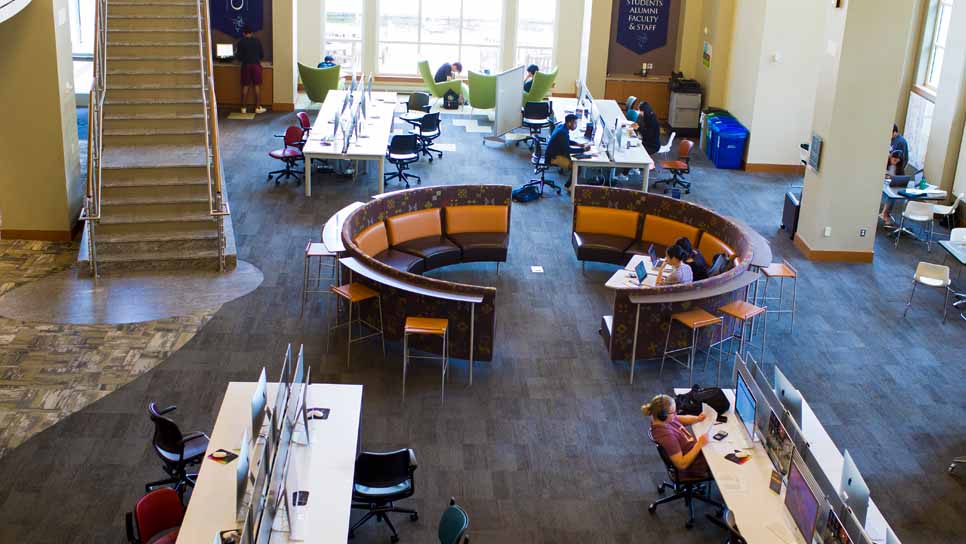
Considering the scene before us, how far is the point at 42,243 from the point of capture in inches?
523

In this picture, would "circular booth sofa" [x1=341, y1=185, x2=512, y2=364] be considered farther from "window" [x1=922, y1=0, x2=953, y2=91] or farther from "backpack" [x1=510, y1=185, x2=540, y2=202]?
"window" [x1=922, y1=0, x2=953, y2=91]

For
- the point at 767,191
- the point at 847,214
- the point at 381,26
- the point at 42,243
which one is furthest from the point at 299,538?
the point at 381,26

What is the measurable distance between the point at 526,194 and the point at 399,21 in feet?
27.9

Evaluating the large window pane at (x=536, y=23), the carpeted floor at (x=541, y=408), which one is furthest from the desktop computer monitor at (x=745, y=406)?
the large window pane at (x=536, y=23)

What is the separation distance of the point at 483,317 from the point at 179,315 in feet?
11.4

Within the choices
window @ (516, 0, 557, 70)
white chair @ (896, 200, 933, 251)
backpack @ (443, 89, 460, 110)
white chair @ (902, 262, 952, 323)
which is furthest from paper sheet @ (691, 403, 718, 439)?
window @ (516, 0, 557, 70)

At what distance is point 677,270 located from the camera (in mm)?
10484

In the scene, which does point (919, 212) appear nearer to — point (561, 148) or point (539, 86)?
point (561, 148)

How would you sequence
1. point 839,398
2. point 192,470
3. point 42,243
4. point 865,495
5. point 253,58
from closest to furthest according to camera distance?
point 865,495
point 192,470
point 839,398
point 42,243
point 253,58

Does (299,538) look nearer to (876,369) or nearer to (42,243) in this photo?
(876,369)

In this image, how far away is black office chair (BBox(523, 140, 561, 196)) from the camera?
628 inches

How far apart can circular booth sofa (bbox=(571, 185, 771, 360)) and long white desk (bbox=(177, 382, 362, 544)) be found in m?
3.20

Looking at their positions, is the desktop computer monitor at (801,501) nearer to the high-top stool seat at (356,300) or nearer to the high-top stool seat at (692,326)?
the high-top stool seat at (692,326)

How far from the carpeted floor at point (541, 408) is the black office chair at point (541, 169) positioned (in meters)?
2.29
